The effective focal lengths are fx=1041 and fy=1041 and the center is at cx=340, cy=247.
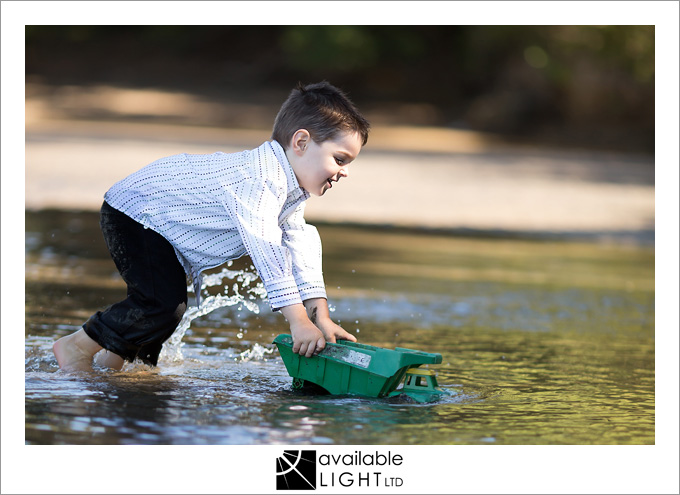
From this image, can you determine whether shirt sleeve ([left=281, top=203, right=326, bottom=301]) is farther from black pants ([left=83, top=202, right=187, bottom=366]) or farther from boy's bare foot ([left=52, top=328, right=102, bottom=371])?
boy's bare foot ([left=52, top=328, right=102, bottom=371])

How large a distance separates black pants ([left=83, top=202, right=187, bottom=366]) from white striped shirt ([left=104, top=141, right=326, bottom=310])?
0.05 m

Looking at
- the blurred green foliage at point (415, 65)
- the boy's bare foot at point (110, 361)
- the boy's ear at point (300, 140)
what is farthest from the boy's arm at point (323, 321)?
the blurred green foliage at point (415, 65)

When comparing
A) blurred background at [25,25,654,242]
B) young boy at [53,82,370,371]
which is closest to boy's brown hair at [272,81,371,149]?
young boy at [53,82,370,371]

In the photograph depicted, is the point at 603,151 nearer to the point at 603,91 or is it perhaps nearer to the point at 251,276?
the point at 603,91

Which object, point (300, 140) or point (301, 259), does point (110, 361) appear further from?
point (300, 140)

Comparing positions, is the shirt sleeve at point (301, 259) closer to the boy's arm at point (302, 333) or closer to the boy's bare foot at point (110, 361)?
the boy's arm at point (302, 333)

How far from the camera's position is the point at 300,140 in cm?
366

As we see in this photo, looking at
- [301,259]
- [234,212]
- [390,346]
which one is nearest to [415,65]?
[390,346]

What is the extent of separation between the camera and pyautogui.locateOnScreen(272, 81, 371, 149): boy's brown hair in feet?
11.9

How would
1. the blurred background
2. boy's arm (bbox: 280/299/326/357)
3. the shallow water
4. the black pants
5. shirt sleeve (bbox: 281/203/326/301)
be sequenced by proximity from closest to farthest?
the shallow water
boy's arm (bbox: 280/299/326/357)
the black pants
shirt sleeve (bbox: 281/203/326/301)
the blurred background

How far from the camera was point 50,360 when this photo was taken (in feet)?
13.4

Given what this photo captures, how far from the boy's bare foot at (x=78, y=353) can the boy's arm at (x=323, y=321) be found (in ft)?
2.62

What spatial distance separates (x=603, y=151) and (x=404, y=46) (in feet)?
30.0

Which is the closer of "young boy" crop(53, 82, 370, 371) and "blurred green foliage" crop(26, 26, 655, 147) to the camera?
"young boy" crop(53, 82, 370, 371)
